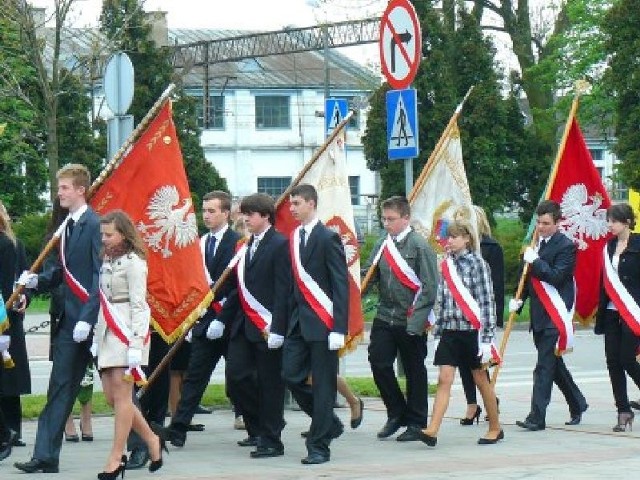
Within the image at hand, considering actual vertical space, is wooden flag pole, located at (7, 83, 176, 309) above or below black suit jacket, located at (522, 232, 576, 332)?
above

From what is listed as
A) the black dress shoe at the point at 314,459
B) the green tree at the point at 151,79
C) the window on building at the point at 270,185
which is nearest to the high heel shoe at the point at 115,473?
the black dress shoe at the point at 314,459

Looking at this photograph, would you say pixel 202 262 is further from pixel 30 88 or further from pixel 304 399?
pixel 30 88

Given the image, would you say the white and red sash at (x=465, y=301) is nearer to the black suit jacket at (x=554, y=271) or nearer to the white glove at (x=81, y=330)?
the black suit jacket at (x=554, y=271)

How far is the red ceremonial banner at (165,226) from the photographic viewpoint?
12070mm

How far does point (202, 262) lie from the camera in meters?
12.4

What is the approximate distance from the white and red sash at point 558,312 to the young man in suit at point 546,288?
1cm

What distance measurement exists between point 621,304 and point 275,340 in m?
3.14

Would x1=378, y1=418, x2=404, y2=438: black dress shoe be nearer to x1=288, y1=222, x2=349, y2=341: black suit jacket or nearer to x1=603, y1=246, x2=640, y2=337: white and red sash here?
x1=288, y1=222, x2=349, y2=341: black suit jacket

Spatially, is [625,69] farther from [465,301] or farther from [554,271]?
[465,301]

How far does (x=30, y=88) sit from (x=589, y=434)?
3110 cm

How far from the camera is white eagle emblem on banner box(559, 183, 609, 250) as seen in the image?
579 inches

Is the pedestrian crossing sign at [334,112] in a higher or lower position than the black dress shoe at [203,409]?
higher

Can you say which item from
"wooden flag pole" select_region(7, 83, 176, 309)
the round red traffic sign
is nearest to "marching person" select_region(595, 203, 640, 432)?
the round red traffic sign

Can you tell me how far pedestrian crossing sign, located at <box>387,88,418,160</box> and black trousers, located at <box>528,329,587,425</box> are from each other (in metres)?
1.93
